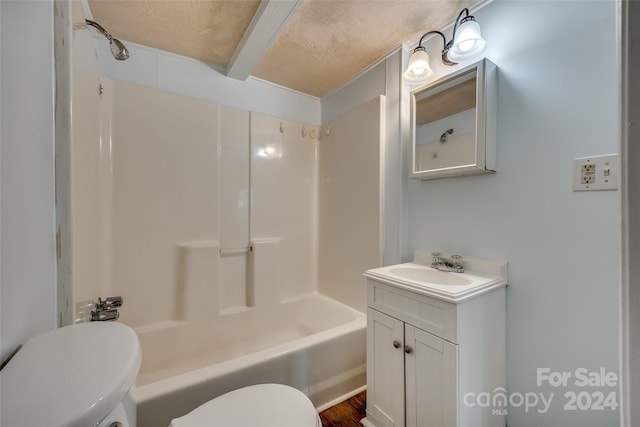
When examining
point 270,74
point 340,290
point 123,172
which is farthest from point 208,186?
point 340,290

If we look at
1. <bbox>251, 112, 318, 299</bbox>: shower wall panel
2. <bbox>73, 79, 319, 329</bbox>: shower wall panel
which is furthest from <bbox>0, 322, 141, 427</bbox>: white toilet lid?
<bbox>251, 112, 318, 299</bbox>: shower wall panel

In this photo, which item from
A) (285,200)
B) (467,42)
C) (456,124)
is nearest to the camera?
(467,42)

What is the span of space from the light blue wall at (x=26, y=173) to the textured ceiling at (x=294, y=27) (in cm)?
81

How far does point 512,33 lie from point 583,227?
90cm

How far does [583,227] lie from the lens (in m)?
0.93

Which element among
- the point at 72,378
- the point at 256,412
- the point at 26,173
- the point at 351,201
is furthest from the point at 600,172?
the point at 26,173

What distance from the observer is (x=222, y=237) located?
6.04 ft

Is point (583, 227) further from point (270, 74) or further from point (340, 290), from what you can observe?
point (270, 74)

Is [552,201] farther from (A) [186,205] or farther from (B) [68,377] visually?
(A) [186,205]

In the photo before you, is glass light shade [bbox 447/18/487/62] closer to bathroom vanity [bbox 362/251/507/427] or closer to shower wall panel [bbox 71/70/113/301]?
bathroom vanity [bbox 362/251/507/427]

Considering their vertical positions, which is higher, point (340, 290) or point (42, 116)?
point (42, 116)

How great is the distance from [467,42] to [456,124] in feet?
1.19

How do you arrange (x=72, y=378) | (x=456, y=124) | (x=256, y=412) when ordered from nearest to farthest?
(x=72, y=378) < (x=256, y=412) < (x=456, y=124)

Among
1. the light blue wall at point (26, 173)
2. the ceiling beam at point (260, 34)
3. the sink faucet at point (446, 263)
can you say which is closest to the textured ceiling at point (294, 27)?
the ceiling beam at point (260, 34)
